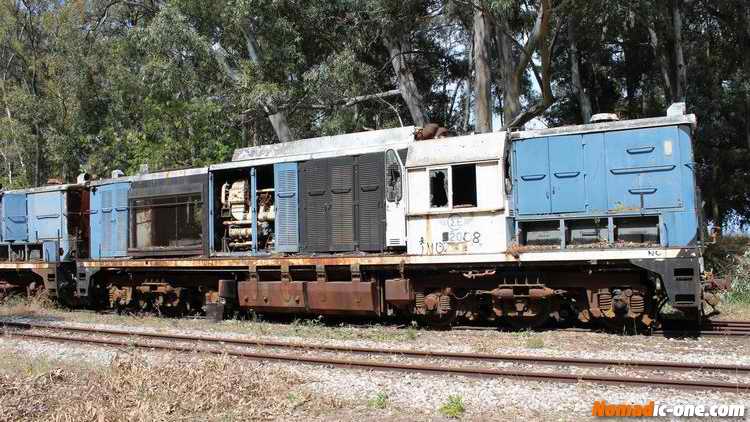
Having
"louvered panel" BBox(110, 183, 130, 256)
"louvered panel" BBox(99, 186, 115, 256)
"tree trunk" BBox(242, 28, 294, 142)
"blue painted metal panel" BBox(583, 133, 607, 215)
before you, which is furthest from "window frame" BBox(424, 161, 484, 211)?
"tree trunk" BBox(242, 28, 294, 142)

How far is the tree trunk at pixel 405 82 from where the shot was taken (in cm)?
2170

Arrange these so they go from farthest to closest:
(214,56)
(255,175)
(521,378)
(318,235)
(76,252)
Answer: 1. (214,56)
2. (76,252)
3. (255,175)
4. (318,235)
5. (521,378)

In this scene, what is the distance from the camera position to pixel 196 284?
14352mm

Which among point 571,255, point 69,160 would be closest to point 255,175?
point 571,255

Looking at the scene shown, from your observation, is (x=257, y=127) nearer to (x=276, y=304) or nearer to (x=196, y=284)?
(x=196, y=284)

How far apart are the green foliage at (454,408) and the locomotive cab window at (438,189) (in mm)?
5061

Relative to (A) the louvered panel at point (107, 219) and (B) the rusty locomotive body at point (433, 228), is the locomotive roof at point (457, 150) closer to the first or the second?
(B) the rusty locomotive body at point (433, 228)

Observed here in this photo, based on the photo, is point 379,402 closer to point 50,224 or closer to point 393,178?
point 393,178

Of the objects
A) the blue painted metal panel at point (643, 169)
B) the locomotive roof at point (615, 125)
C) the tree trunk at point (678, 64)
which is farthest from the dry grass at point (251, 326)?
the tree trunk at point (678, 64)

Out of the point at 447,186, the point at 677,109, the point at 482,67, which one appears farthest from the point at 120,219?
the point at 677,109

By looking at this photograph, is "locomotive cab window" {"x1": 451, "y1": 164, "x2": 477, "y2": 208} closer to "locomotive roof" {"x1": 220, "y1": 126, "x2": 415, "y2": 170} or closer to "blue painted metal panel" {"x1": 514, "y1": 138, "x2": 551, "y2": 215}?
"blue painted metal panel" {"x1": 514, "y1": 138, "x2": 551, "y2": 215}

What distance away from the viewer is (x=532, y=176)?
35.6 feet

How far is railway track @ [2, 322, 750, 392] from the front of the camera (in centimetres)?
718

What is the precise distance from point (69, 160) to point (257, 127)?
13174mm
